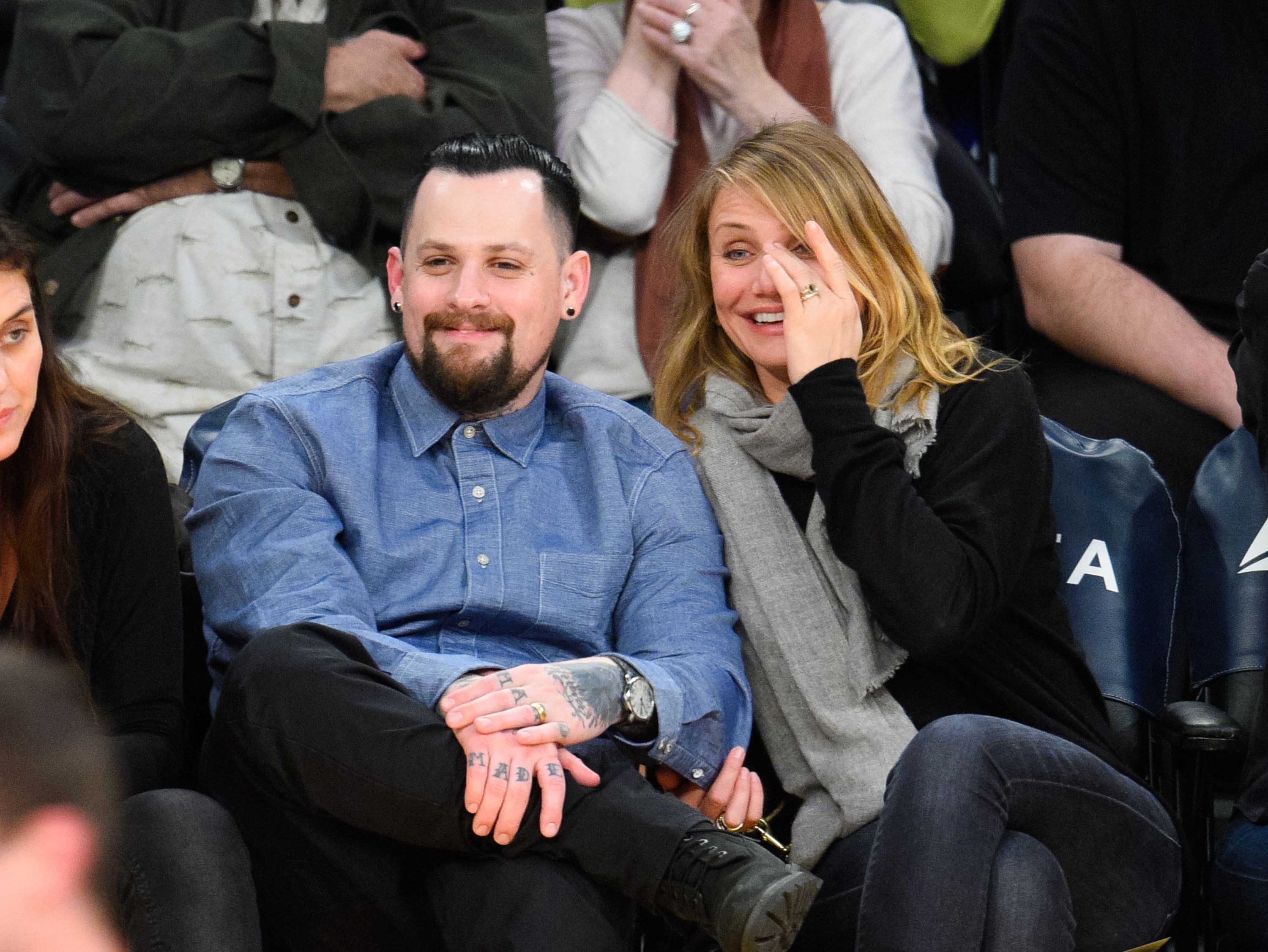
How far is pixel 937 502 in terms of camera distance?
2441 mm

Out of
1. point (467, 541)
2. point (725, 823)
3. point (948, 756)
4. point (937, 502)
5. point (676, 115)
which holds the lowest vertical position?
point (725, 823)

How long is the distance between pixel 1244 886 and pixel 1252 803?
13cm

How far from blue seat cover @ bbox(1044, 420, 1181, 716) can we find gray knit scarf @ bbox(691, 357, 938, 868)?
0.49 metres

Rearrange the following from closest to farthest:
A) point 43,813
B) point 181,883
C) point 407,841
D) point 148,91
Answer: point 43,813 → point 181,883 → point 407,841 → point 148,91

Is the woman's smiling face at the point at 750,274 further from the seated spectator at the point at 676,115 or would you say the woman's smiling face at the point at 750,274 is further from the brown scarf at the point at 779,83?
the brown scarf at the point at 779,83

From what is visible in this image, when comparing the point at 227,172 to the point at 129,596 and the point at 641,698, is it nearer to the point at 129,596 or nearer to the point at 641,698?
the point at 129,596

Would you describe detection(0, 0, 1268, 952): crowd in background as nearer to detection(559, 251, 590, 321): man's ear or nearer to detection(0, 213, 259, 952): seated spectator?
detection(559, 251, 590, 321): man's ear

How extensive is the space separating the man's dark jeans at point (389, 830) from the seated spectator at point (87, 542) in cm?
14

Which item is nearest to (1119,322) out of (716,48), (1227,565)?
(1227,565)

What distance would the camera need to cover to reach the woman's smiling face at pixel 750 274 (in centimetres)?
262

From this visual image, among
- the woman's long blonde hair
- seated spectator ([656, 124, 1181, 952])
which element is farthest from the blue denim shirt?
the woman's long blonde hair

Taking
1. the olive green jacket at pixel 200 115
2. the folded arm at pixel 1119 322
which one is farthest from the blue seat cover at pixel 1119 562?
Answer: the olive green jacket at pixel 200 115

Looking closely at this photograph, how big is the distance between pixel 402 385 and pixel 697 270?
21.5 inches

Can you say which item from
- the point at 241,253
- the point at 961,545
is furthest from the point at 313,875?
the point at 241,253
